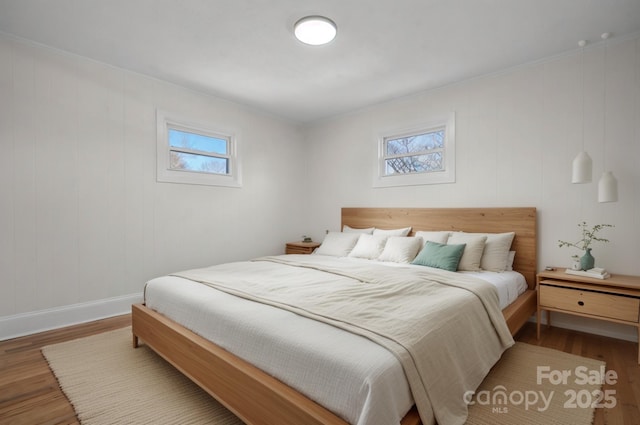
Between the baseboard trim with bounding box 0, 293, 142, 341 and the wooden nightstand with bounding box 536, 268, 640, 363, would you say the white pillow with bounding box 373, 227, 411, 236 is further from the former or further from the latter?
the baseboard trim with bounding box 0, 293, 142, 341

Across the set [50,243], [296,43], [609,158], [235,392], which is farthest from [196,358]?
[609,158]

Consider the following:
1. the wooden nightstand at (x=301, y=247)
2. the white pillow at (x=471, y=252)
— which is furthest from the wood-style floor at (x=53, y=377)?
the wooden nightstand at (x=301, y=247)

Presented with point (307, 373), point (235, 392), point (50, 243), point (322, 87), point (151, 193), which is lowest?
point (235, 392)

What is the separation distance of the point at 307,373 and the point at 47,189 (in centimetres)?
303

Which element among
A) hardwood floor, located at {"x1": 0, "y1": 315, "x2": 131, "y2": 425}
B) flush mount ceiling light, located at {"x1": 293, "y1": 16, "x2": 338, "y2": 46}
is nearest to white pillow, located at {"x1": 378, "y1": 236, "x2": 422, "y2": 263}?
flush mount ceiling light, located at {"x1": 293, "y1": 16, "x2": 338, "y2": 46}

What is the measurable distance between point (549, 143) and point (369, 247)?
2.09 metres

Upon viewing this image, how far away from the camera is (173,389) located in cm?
194

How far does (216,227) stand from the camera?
408 cm

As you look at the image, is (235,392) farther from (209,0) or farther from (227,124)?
(227,124)

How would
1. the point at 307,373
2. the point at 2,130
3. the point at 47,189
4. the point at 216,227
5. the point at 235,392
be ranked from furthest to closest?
the point at 216,227, the point at 47,189, the point at 2,130, the point at 235,392, the point at 307,373

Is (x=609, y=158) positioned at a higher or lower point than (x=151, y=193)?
higher

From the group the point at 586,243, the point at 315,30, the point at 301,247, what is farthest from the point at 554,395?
the point at 301,247

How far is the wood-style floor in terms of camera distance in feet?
5.53

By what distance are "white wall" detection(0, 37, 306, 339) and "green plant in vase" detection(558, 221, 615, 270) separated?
3860mm
